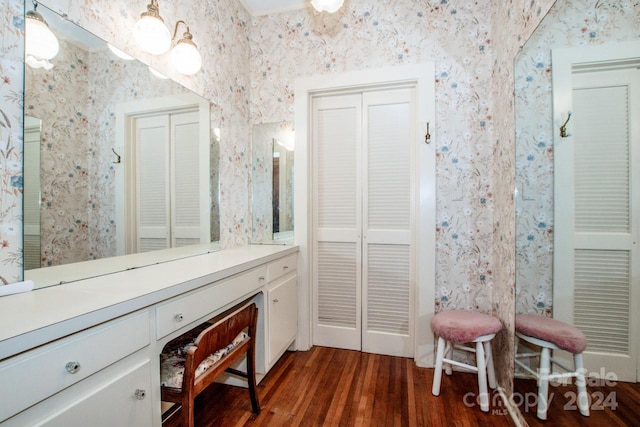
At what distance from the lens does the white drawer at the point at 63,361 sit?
0.60m

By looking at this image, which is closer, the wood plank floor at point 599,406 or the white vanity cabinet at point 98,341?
the white vanity cabinet at point 98,341

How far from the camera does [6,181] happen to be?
36.8 inches

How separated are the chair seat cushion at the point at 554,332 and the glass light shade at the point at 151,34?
7.10ft

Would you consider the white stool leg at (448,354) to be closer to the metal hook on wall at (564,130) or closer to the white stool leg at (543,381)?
the white stool leg at (543,381)

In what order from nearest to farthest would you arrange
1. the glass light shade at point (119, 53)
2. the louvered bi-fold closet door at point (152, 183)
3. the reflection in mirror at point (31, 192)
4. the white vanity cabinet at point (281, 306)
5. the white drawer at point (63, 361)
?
1. the white drawer at point (63, 361)
2. the reflection in mirror at point (31, 192)
3. the glass light shade at point (119, 53)
4. the louvered bi-fold closet door at point (152, 183)
5. the white vanity cabinet at point (281, 306)

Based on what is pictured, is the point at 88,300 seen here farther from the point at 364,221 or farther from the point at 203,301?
the point at 364,221

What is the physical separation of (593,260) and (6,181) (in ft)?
6.43

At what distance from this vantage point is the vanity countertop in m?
0.64

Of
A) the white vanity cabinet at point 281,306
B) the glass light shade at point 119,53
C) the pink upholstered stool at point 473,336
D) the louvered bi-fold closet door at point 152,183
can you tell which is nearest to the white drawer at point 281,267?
the white vanity cabinet at point 281,306

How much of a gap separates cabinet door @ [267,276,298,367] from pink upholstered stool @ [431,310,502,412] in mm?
1004

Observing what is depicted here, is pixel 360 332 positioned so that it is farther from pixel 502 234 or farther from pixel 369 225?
pixel 502 234

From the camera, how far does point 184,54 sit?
62.8 inches

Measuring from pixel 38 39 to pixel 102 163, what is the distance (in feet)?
1.56

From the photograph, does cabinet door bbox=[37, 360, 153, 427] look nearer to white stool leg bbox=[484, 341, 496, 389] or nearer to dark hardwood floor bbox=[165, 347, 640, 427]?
dark hardwood floor bbox=[165, 347, 640, 427]
